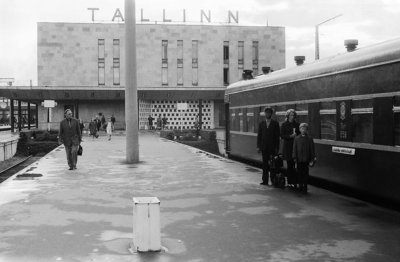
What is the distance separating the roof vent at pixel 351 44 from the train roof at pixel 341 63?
0.81ft

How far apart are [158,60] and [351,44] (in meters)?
58.3

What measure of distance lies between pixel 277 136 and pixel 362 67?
2711 mm

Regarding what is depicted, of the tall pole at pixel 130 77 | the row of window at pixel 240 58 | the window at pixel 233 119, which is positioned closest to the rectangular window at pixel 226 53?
the row of window at pixel 240 58

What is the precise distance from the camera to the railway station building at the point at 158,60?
216 feet

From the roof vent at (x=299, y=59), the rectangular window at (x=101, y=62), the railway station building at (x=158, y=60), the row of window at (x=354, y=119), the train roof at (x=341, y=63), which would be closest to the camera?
the row of window at (x=354, y=119)

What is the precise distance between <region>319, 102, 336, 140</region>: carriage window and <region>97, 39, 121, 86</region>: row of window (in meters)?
57.7

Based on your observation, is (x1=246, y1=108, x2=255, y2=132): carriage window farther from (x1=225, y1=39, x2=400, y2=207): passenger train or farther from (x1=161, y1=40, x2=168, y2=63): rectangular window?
(x1=161, y1=40, x2=168, y2=63): rectangular window

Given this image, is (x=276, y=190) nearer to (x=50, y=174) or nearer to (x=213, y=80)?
(x=50, y=174)

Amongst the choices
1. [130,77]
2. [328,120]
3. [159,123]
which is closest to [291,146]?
[328,120]

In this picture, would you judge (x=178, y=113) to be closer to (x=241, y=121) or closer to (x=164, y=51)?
(x=164, y=51)

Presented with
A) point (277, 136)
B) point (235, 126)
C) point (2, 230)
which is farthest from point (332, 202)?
point (235, 126)

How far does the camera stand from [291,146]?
12758 mm

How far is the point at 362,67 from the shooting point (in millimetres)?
11414

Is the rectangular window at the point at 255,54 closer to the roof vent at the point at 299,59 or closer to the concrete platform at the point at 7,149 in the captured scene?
the concrete platform at the point at 7,149
